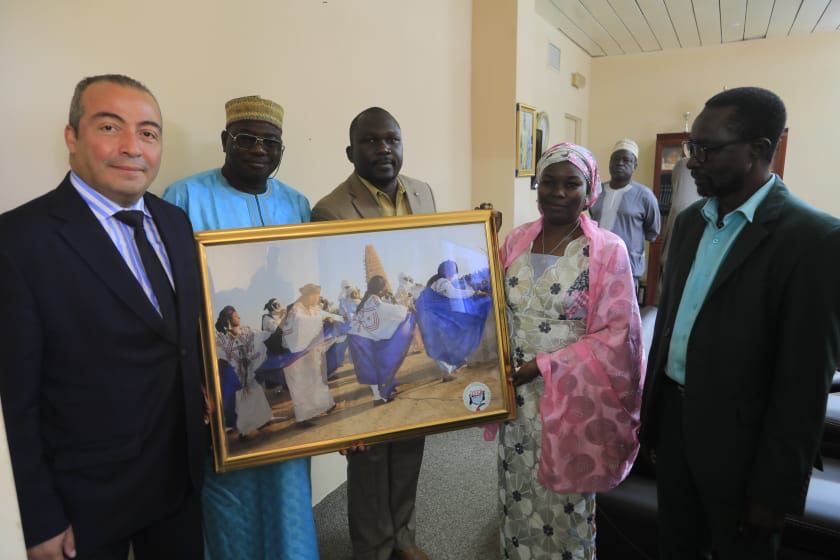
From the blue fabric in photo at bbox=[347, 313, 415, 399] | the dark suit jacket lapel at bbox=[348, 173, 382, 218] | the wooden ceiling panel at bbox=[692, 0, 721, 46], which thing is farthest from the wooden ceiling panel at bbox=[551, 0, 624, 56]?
the blue fabric in photo at bbox=[347, 313, 415, 399]

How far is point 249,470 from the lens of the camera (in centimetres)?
170

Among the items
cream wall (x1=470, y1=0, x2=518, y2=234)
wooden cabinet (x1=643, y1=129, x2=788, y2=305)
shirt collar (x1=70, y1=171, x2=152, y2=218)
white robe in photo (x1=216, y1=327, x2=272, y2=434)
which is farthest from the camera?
wooden cabinet (x1=643, y1=129, x2=788, y2=305)

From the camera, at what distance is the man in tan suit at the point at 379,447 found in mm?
1869

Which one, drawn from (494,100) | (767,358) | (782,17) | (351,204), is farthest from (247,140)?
(782,17)

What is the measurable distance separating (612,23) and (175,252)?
6148mm

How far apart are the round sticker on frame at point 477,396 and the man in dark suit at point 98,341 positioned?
0.82 metres

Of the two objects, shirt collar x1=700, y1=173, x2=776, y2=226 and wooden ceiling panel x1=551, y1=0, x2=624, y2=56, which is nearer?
shirt collar x1=700, y1=173, x2=776, y2=226

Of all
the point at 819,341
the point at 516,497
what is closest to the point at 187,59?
the point at 516,497

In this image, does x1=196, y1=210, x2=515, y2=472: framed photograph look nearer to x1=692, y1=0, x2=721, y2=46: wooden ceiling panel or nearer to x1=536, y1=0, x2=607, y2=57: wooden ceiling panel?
x1=536, y1=0, x2=607, y2=57: wooden ceiling panel

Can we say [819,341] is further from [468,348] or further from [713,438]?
[468,348]

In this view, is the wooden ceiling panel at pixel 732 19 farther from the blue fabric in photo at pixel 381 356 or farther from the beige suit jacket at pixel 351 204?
the blue fabric in photo at pixel 381 356

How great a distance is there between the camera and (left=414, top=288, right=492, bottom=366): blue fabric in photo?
1.58 metres

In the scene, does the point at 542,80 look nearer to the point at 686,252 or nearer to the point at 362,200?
the point at 362,200

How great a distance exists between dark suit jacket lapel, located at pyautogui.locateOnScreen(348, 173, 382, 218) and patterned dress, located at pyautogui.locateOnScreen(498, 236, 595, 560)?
576 mm
